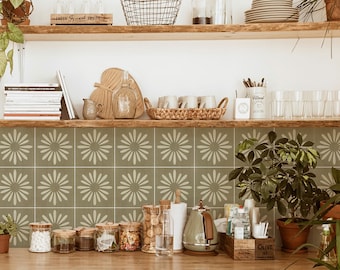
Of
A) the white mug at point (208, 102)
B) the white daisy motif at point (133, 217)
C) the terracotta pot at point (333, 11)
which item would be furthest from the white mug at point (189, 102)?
the terracotta pot at point (333, 11)

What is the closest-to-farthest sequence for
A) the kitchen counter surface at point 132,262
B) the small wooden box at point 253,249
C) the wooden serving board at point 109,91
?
1. the kitchen counter surface at point 132,262
2. the small wooden box at point 253,249
3. the wooden serving board at point 109,91

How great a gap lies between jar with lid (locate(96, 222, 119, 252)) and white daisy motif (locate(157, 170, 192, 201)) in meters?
0.31

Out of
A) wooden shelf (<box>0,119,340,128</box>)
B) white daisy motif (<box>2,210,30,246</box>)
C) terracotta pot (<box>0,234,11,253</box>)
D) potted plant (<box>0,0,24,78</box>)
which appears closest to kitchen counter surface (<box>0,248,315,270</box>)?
terracotta pot (<box>0,234,11,253</box>)

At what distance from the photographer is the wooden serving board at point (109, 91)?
324 cm

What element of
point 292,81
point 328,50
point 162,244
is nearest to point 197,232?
point 162,244

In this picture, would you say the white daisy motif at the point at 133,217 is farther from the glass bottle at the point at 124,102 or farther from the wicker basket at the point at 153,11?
the wicker basket at the point at 153,11

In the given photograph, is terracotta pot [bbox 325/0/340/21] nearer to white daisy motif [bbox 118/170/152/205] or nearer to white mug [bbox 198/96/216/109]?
white mug [bbox 198/96/216/109]

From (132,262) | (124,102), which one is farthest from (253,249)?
(124,102)

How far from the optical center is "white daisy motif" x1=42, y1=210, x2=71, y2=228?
3.30m

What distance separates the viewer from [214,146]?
10.8 feet

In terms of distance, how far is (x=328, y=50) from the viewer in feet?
10.8

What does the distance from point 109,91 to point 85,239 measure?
74 cm

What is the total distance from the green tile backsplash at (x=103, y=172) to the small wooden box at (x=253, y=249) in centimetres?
37

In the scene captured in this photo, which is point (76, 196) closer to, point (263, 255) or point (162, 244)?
point (162, 244)
